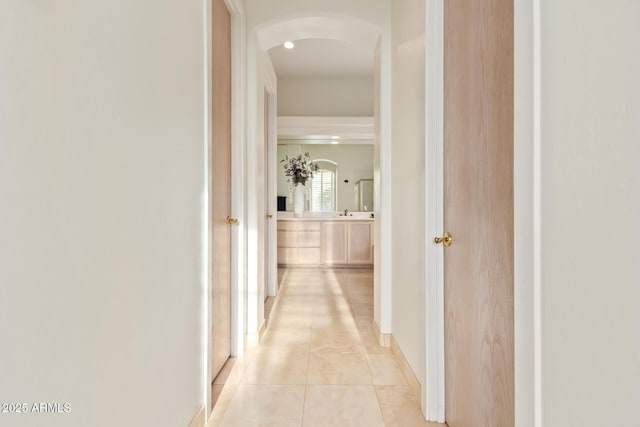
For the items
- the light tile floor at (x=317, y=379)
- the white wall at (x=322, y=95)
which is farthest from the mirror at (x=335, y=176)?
the light tile floor at (x=317, y=379)

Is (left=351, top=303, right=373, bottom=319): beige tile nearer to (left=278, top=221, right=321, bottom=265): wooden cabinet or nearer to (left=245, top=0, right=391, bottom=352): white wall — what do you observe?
(left=245, top=0, right=391, bottom=352): white wall

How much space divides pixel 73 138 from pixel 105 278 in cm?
34

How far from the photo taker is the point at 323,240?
594cm

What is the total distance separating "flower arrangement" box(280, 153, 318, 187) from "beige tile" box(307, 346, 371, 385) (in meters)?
3.59

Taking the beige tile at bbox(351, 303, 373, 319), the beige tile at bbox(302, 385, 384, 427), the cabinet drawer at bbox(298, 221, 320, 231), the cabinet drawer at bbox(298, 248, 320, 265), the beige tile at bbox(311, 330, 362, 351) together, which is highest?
the cabinet drawer at bbox(298, 221, 320, 231)

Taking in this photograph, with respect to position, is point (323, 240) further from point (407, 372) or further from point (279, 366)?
point (407, 372)

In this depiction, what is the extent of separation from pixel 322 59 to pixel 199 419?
4692 millimetres

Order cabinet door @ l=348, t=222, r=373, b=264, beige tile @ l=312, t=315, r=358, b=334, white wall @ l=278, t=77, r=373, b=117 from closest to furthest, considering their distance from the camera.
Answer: beige tile @ l=312, t=315, r=358, b=334 < white wall @ l=278, t=77, r=373, b=117 < cabinet door @ l=348, t=222, r=373, b=264

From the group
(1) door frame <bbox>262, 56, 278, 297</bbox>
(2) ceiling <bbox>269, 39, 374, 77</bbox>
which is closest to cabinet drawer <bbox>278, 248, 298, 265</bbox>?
(1) door frame <bbox>262, 56, 278, 297</bbox>

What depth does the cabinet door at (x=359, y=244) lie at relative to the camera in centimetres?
591

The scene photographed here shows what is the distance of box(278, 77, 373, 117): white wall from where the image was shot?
18.9ft

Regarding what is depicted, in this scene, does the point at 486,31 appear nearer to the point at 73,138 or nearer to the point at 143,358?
the point at 73,138
